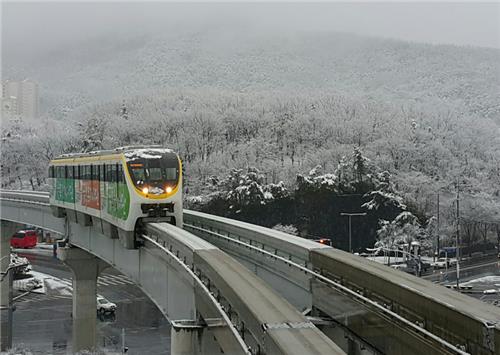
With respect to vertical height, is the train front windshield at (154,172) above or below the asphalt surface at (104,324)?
above

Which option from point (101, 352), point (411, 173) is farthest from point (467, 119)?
point (101, 352)

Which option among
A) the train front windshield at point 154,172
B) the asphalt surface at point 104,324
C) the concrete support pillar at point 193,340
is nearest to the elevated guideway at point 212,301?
the concrete support pillar at point 193,340

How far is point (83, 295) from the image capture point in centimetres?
3603

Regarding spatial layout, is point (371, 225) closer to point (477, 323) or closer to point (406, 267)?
point (406, 267)

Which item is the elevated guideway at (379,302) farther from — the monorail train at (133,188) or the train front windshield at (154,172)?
the train front windshield at (154,172)

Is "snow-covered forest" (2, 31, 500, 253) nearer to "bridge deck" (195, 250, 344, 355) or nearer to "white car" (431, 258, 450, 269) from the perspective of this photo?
"white car" (431, 258, 450, 269)

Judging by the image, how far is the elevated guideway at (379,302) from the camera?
8656 mm

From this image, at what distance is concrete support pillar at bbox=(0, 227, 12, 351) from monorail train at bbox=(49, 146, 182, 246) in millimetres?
8890

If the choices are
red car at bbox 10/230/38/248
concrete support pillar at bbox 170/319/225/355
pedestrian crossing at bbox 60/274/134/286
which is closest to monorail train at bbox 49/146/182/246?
concrete support pillar at bbox 170/319/225/355

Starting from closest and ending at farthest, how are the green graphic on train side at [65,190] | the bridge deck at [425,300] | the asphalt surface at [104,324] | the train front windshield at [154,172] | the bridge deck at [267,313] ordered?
1. the bridge deck at [267,313]
2. the bridge deck at [425,300]
3. the train front windshield at [154,172]
4. the green graphic on train side at [65,190]
5. the asphalt surface at [104,324]

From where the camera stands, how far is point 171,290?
645 inches

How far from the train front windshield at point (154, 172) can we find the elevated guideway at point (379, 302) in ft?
19.2

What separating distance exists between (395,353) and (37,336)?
1274 inches

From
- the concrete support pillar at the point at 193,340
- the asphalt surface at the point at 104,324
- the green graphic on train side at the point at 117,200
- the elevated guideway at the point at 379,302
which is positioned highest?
the green graphic on train side at the point at 117,200
